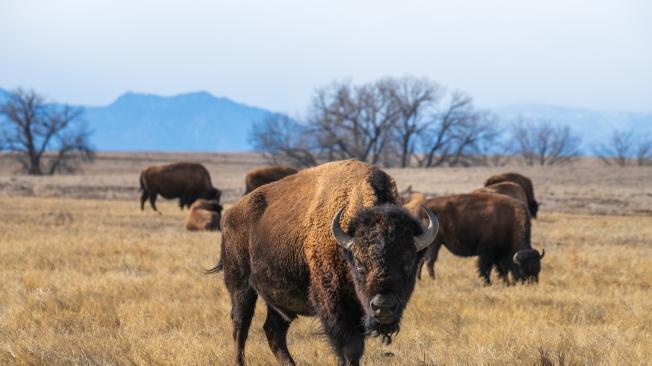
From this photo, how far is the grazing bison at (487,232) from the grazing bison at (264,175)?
1043 cm

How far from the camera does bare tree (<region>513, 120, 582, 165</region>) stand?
95.6 metres

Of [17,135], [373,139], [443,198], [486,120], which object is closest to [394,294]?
[443,198]

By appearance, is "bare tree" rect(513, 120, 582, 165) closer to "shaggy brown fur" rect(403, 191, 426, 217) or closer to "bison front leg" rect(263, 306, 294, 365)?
"shaggy brown fur" rect(403, 191, 426, 217)

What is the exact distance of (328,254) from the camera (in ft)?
16.5

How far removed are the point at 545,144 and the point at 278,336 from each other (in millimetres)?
95167

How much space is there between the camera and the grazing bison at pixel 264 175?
22.3m

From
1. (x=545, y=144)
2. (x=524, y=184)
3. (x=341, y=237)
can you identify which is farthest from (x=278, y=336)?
(x=545, y=144)

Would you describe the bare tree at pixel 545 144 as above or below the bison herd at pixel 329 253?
below

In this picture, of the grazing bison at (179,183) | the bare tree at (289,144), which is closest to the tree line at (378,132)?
the bare tree at (289,144)

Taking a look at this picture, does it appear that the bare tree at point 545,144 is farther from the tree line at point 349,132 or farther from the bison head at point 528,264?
the bison head at point 528,264

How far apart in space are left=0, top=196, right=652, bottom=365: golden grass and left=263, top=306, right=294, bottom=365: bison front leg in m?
0.21

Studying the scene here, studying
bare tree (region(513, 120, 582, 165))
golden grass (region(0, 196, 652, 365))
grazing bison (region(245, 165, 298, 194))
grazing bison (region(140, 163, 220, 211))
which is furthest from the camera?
bare tree (region(513, 120, 582, 165))

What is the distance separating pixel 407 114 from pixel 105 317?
6174 cm

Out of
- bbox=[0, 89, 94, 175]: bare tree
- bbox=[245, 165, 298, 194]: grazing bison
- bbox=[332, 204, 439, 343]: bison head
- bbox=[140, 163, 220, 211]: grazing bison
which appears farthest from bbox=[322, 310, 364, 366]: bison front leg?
bbox=[0, 89, 94, 175]: bare tree
